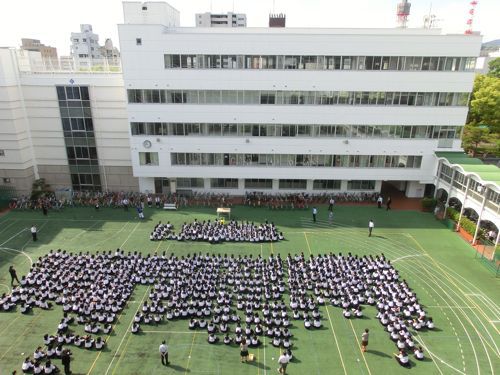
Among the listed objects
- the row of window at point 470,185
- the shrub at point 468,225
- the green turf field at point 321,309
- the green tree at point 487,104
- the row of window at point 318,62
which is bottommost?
the green turf field at point 321,309

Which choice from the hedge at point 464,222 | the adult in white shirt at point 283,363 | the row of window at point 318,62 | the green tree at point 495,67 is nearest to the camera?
the adult in white shirt at point 283,363

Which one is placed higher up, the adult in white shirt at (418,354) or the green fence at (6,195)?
the green fence at (6,195)

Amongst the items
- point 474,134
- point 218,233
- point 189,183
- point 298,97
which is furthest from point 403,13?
point 218,233

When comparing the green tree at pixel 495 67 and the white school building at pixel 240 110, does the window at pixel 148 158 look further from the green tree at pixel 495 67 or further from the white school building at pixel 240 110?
the green tree at pixel 495 67

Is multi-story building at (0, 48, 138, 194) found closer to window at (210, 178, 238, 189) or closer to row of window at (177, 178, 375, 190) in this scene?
row of window at (177, 178, 375, 190)

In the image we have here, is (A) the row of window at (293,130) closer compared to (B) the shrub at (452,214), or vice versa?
(B) the shrub at (452,214)

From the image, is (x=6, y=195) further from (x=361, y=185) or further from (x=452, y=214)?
(x=452, y=214)

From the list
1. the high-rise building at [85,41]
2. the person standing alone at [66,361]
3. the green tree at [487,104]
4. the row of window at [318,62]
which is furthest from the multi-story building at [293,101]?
the high-rise building at [85,41]

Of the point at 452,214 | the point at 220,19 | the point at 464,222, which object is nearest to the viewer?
Answer: the point at 464,222
